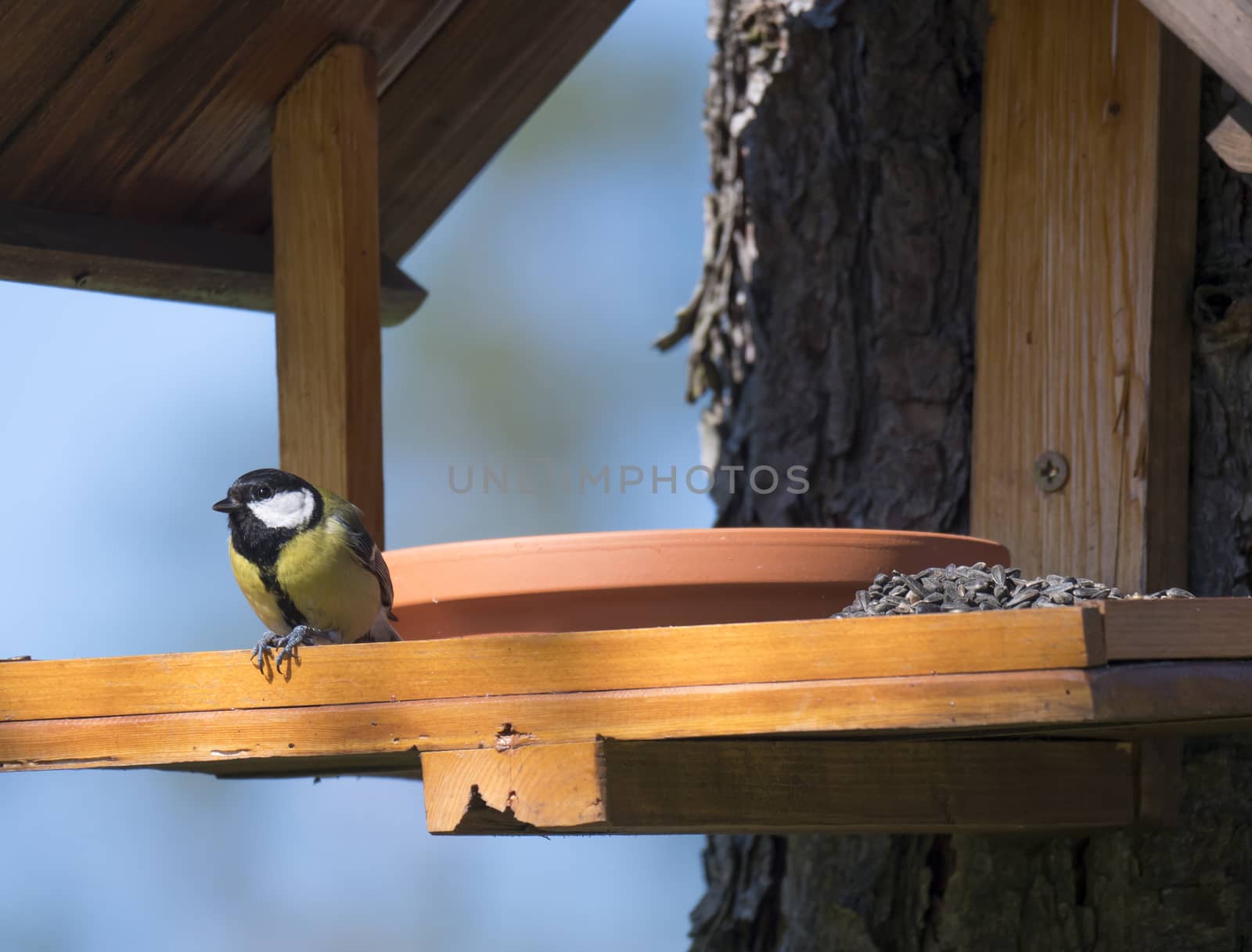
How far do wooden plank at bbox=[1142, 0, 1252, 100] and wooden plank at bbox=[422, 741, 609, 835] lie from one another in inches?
35.5

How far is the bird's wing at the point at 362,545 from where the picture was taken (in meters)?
1.82

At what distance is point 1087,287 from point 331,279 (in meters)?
1.03

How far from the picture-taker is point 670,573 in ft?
5.46

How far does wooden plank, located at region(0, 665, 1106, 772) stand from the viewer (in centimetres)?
125

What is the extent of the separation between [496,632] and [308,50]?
2.68 ft

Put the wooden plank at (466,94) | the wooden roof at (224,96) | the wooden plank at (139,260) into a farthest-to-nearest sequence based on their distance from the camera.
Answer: the wooden plank at (466,94) → the wooden plank at (139,260) → the wooden roof at (224,96)

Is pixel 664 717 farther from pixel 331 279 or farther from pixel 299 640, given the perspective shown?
pixel 331 279

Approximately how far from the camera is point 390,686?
144 cm

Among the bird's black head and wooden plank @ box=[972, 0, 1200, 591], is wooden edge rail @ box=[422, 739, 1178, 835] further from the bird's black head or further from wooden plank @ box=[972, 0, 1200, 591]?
the bird's black head

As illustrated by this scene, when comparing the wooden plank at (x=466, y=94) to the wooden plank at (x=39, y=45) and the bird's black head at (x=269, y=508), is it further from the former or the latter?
the bird's black head at (x=269, y=508)

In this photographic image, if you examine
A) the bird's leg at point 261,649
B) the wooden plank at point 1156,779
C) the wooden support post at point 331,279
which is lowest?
the wooden plank at point 1156,779

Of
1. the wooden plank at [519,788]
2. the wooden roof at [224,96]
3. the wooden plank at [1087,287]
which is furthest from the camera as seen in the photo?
the wooden plank at [1087,287]

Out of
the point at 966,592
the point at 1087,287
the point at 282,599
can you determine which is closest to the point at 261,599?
the point at 282,599

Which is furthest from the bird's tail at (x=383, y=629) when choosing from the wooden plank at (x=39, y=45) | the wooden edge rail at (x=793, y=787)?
the wooden plank at (x=39, y=45)
